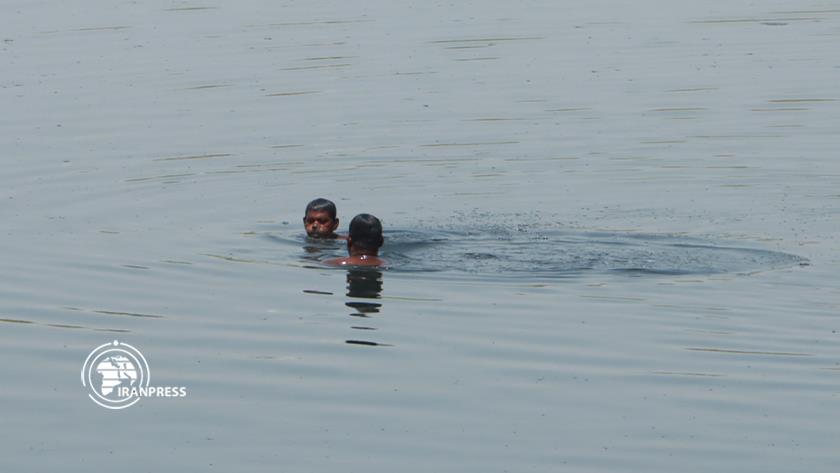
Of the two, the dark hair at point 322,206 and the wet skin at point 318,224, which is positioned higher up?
the dark hair at point 322,206

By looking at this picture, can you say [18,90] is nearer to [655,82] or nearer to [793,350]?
[655,82]

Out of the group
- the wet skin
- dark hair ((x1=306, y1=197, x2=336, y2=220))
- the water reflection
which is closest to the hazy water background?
the water reflection

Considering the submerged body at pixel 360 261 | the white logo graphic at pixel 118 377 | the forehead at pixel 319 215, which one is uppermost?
the forehead at pixel 319 215

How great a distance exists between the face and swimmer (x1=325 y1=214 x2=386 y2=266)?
2.39 ft

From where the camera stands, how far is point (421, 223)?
51.5 feet

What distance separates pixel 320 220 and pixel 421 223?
1.19 m

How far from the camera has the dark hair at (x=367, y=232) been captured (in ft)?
46.4

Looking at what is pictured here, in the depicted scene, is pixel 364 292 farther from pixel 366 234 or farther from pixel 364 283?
pixel 366 234

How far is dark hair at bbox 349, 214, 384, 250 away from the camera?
14.1 meters

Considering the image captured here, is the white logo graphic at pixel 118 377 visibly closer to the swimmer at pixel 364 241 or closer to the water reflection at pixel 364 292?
the water reflection at pixel 364 292

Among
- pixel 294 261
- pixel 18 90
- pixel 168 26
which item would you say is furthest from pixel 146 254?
pixel 168 26

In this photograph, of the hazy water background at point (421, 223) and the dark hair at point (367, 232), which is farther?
the dark hair at point (367, 232)

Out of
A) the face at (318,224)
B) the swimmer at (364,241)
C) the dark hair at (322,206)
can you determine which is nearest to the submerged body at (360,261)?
the swimmer at (364,241)

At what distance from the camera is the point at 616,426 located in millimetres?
9336
